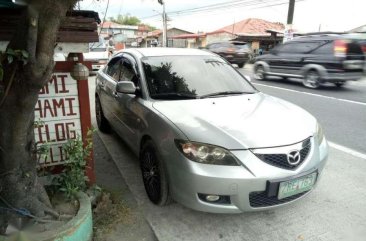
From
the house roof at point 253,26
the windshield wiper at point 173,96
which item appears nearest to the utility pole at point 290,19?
A: the windshield wiper at point 173,96

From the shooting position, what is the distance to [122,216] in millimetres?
3230

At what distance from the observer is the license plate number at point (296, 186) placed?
2.78 metres

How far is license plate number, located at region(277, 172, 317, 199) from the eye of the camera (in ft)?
9.12

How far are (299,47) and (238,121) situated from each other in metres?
9.66

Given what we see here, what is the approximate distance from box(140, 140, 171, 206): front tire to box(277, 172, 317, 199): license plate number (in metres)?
1.04

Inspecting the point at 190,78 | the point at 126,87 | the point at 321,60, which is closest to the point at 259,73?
the point at 321,60

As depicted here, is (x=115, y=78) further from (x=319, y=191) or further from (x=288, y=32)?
(x=288, y=32)

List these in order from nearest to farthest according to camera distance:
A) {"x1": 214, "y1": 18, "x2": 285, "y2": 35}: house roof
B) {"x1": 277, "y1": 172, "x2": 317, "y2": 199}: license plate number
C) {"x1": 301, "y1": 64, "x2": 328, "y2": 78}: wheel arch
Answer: {"x1": 277, "y1": 172, "x2": 317, "y2": 199}: license plate number → {"x1": 301, "y1": 64, "x2": 328, "y2": 78}: wheel arch → {"x1": 214, "y1": 18, "x2": 285, "y2": 35}: house roof

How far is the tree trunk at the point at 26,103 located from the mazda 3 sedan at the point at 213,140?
1107 millimetres

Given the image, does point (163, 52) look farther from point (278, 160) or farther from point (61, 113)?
point (278, 160)

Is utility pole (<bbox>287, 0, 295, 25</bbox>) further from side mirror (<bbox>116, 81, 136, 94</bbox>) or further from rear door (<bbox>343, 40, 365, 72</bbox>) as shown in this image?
side mirror (<bbox>116, 81, 136, 94</bbox>)

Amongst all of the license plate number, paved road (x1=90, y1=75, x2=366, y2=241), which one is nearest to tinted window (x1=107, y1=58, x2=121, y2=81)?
paved road (x1=90, y1=75, x2=366, y2=241)

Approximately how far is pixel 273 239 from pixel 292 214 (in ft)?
1.66

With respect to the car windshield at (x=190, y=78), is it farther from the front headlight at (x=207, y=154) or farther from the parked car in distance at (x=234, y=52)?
the parked car in distance at (x=234, y=52)
